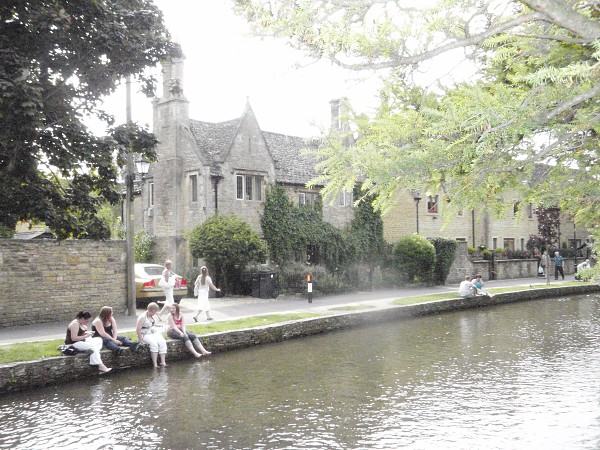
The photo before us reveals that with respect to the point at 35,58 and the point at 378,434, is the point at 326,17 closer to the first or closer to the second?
the point at 378,434

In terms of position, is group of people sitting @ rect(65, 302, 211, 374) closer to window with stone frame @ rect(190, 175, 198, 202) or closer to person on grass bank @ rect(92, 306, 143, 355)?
person on grass bank @ rect(92, 306, 143, 355)

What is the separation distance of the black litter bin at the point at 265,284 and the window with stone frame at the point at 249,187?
4.73m

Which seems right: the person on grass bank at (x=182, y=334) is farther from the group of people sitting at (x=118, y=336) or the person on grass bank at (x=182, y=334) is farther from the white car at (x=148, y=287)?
the white car at (x=148, y=287)

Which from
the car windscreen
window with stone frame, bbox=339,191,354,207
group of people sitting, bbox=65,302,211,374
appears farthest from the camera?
window with stone frame, bbox=339,191,354,207

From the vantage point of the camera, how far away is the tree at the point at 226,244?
26.0 metres

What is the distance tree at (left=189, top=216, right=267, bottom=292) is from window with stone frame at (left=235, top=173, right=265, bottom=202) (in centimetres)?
264

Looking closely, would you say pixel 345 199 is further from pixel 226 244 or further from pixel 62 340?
pixel 62 340

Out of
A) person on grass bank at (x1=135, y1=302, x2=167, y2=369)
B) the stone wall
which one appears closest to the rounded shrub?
the stone wall

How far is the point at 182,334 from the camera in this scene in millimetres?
14898

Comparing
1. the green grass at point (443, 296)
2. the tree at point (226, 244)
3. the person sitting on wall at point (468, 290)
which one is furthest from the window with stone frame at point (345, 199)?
the person sitting on wall at point (468, 290)

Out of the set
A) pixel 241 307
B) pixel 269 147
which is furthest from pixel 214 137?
pixel 241 307

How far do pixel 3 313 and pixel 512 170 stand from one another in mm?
15503

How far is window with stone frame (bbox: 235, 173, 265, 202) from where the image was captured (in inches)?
1162

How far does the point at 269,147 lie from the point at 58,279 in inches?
644
